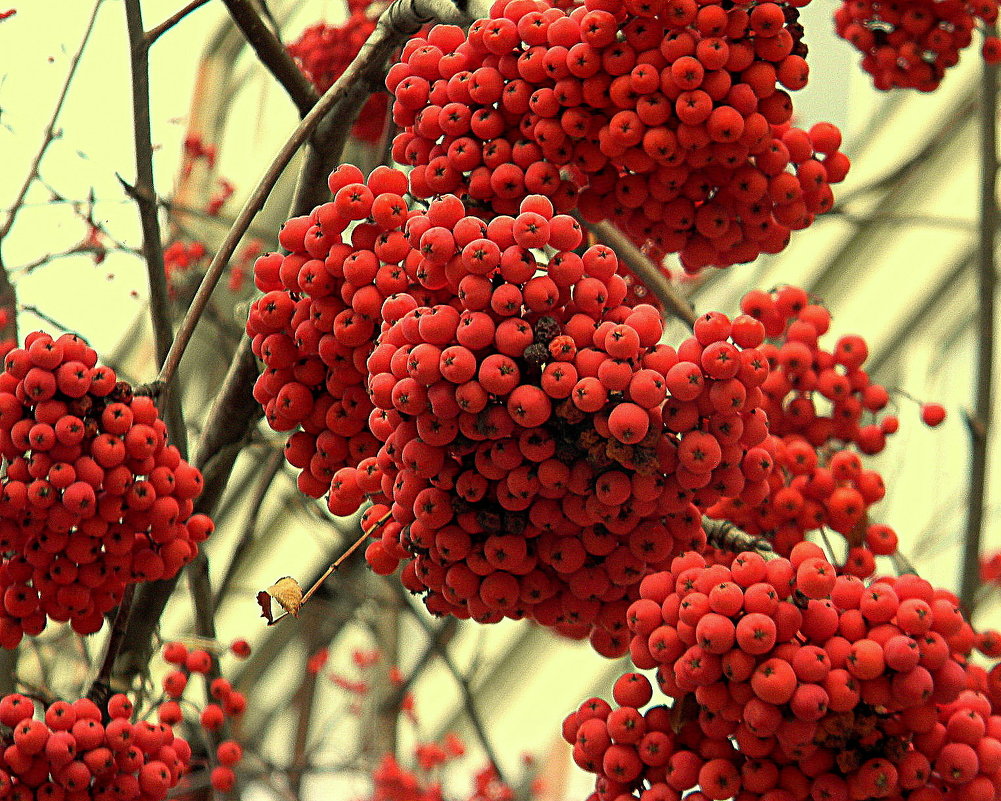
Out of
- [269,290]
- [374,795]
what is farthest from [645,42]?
[374,795]

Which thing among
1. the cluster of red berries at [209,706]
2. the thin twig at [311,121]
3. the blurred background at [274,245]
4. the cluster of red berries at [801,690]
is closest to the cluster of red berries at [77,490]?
the thin twig at [311,121]

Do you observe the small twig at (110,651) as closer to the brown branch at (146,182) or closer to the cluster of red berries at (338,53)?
the brown branch at (146,182)

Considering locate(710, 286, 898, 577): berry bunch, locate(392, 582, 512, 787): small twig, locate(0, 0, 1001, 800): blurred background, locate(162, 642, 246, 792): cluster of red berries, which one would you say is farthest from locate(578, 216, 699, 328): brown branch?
locate(392, 582, 512, 787): small twig

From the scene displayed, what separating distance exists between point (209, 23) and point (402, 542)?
3602 millimetres

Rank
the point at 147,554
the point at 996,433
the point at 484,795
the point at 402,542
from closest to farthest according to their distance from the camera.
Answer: the point at 402,542 < the point at 147,554 < the point at 484,795 < the point at 996,433

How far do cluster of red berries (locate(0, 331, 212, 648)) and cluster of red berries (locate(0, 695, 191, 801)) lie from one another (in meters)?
0.10

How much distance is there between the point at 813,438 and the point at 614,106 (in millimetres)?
Result: 640

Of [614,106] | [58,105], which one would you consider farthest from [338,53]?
[614,106]

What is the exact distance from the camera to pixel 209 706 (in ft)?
6.31

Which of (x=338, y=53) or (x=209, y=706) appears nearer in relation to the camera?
(x=209, y=706)

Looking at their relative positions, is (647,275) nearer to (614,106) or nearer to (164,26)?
(614,106)

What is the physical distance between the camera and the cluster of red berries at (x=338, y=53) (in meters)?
2.34

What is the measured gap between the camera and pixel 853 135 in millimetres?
4844

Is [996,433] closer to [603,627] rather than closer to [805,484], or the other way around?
[805,484]
